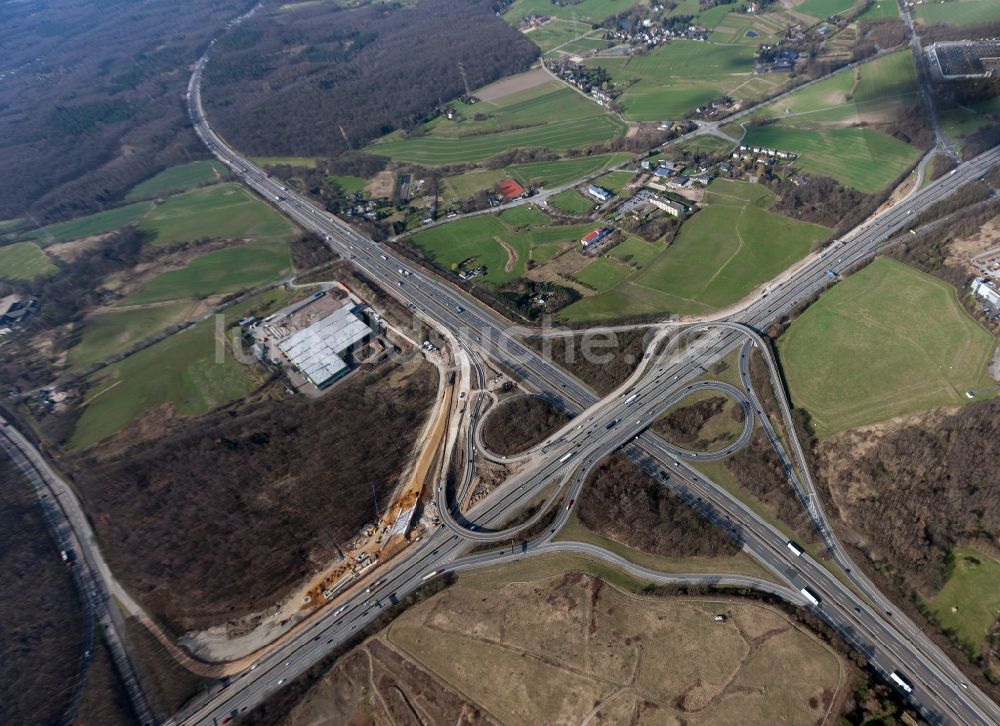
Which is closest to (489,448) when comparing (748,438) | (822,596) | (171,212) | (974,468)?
(748,438)

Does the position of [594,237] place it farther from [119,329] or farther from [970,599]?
[119,329]

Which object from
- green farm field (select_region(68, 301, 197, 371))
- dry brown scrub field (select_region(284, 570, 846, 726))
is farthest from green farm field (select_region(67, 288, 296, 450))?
dry brown scrub field (select_region(284, 570, 846, 726))

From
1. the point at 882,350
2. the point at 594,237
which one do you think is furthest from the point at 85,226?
the point at 882,350

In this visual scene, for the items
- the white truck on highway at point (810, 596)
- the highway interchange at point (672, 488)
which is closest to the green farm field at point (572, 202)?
the highway interchange at point (672, 488)

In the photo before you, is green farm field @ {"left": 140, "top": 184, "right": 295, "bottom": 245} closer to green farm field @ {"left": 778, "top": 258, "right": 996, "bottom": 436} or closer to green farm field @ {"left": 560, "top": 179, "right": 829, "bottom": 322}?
green farm field @ {"left": 560, "top": 179, "right": 829, "bottom": 322}

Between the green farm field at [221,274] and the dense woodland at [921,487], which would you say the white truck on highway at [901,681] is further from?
the green farm field at [221,274]

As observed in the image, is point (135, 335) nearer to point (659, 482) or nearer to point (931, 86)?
point (659, 482)
